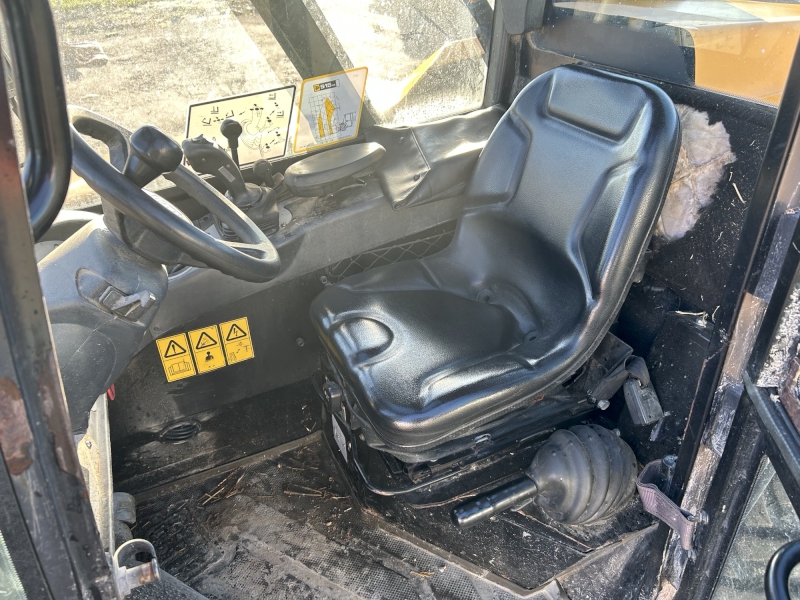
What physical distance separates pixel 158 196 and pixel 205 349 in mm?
710

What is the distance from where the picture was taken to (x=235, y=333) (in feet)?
5.44

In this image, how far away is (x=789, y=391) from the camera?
0.70 m

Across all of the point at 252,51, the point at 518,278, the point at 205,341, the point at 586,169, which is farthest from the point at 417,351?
the point at 252,51

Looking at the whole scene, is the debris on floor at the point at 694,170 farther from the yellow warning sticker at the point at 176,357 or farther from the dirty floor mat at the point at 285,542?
the yellow warning sticker at the point at 176,357

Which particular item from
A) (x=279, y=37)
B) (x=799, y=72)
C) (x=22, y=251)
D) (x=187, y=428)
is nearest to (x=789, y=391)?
(x=799, y=72)

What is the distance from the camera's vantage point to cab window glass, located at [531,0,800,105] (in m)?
1.19

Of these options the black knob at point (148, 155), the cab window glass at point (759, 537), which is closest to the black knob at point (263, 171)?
the black knob at point (148, 155)

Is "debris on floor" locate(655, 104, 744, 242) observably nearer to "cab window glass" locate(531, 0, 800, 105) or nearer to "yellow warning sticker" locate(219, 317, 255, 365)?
"cab window glass" locate(531, 0, 800, 105)

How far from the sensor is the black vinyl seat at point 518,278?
1.20 metres

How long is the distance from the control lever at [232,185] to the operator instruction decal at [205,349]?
29 cm

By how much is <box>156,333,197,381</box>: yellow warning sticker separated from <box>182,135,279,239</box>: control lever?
340mm

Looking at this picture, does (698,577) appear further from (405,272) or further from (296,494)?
(296,494)

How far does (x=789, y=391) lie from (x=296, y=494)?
4.26 ft

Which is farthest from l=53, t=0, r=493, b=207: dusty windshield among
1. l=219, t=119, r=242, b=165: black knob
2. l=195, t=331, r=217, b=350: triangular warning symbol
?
l=195, t=331, r=217, b=350: triangular warning symbol
